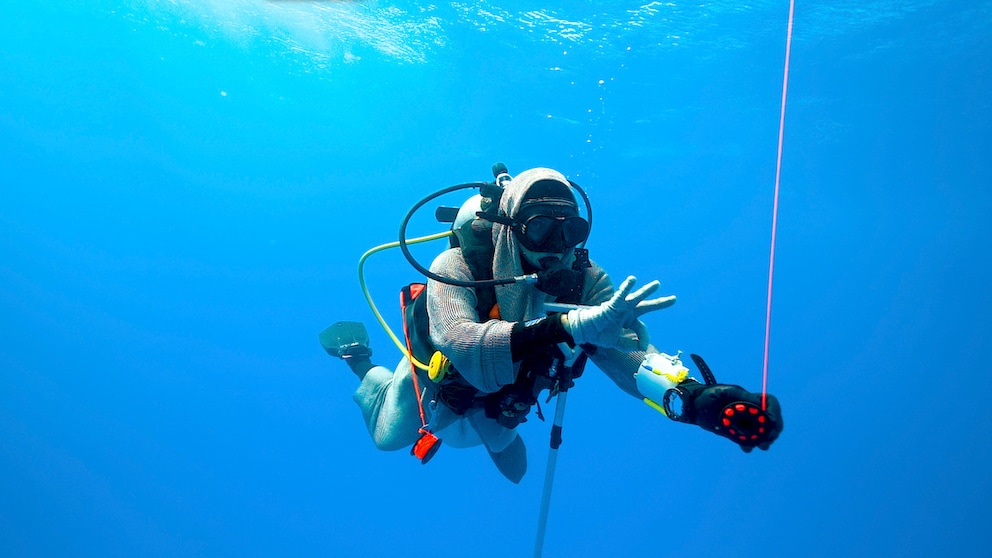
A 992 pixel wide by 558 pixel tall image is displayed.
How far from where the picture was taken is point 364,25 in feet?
54.5

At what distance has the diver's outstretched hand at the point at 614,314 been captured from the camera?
2.29 m

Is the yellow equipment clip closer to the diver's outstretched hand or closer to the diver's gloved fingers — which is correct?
the diver's outstretched hand

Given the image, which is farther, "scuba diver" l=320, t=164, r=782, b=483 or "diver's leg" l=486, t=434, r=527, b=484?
"diver's leg" l=486, t=434, r=527, b=484

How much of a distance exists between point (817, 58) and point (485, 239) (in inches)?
748

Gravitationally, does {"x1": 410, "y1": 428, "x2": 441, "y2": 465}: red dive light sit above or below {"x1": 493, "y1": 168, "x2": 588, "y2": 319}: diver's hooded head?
below

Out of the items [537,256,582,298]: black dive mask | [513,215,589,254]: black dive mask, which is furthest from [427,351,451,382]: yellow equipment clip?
[513,215,589,254]: black dive mask

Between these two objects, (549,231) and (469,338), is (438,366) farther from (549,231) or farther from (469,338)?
(549,231)

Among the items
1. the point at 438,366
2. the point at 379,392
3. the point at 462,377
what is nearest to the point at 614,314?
the point at 438,366

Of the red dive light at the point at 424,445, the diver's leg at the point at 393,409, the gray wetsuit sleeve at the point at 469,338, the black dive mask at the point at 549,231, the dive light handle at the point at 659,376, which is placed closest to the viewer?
the gray wetsuit sleeve at the point at 469,338

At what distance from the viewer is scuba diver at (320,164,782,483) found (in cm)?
256

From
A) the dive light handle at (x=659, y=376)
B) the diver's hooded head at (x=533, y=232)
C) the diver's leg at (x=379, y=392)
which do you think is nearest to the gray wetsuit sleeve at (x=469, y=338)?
the diver's hooded head at (x=533, y=232)

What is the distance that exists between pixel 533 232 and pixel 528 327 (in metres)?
0.73

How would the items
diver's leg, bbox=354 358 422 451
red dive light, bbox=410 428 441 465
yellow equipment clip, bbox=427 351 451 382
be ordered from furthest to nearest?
diver's leg, bbox=354 358 422 451, red dive light, bbox=410 428 441 465, yellow equipment clip, bbox=427 351 451 382

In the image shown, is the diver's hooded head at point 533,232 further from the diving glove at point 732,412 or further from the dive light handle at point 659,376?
the diving glove at point 732,412
